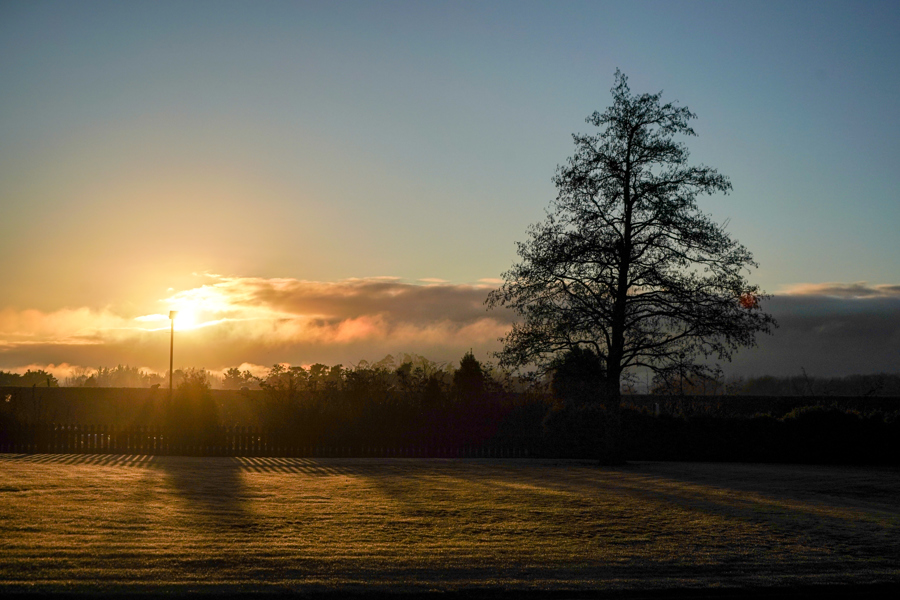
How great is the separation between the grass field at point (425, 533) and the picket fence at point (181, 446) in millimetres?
10620

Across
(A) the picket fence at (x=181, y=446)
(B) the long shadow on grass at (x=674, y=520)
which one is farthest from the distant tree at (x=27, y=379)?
(B) the long shadow on grass at (x=674, y=520)

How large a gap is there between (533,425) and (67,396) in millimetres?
39019

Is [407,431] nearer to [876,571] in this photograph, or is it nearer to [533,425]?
[533,425]

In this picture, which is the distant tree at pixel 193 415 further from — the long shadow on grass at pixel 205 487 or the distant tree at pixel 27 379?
the distant tree at pixel 27 379

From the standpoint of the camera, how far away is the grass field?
8.38m

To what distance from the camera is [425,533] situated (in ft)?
36.7

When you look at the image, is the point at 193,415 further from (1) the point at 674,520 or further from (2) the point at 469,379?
(1) the point at 674,520

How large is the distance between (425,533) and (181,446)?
2159 centimetres

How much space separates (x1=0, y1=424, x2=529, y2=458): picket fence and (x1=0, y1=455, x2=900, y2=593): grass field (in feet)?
34.8

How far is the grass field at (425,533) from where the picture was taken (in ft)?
27.5

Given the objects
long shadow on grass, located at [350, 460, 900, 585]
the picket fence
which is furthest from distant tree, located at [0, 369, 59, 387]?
long shadow on grass, located at [350, 460, 900, 585]

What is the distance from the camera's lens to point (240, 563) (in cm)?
884

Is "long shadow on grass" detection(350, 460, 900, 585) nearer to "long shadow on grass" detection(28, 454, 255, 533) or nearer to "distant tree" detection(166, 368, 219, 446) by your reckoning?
"long shadow on grass" detection(28, 454, 255, 533)

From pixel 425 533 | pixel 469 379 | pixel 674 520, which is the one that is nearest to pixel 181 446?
pixel 469 379
